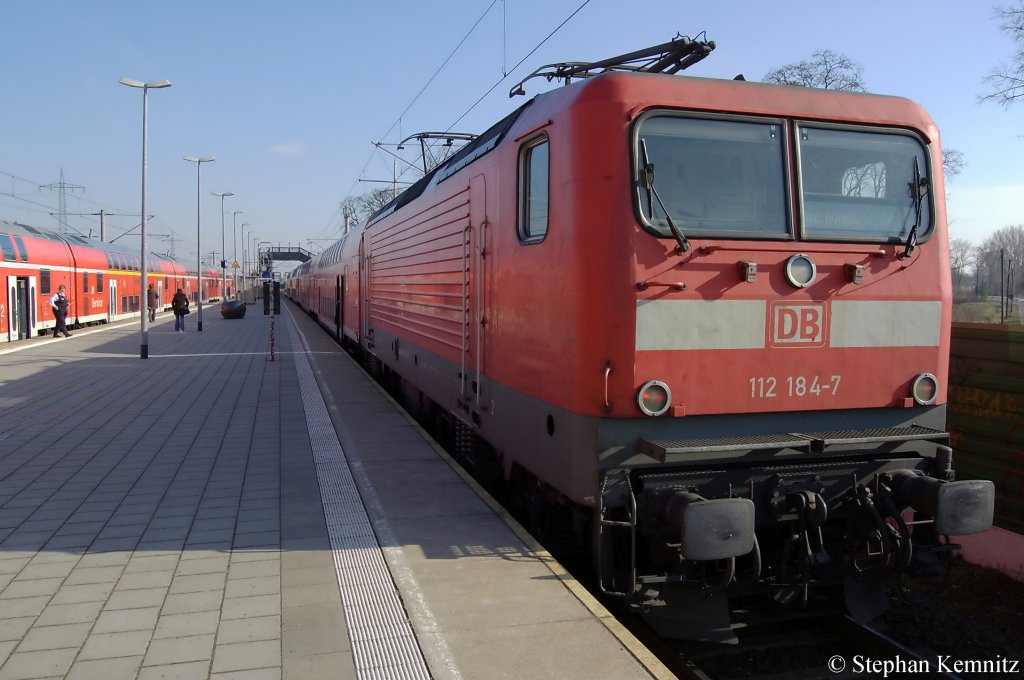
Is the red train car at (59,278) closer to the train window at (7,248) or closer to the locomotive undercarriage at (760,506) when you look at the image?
the train window at (7,248)

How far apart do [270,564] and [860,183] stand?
4492mm

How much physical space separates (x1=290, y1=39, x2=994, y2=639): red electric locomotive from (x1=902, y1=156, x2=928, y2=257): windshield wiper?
0.01m

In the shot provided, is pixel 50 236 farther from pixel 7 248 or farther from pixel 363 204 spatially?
pixel 363 204

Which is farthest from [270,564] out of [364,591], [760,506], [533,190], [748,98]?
[748,98]

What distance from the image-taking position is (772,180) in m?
4.58

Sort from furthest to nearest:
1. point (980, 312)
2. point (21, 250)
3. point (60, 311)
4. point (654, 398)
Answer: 1. point (60, 311)
2. point (21, 250)
3. point (980, 312)
4. point (654, 398)

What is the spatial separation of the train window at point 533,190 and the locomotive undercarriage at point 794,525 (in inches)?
64.2

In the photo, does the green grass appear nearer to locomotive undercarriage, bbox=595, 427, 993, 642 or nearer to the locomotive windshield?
the locomotive windshield

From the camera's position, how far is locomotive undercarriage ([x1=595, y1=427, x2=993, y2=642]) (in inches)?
165

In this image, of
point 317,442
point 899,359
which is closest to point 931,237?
point 899,359

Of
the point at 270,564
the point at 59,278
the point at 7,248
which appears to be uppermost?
the point at 7,248

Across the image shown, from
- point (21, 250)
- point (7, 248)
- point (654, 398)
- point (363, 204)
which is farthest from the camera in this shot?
point (363, 204)

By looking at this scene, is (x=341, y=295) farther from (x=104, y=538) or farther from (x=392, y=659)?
(x=392, y=659)

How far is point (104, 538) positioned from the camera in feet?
18.3
